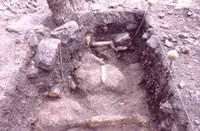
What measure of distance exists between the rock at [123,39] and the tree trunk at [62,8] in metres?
0.71

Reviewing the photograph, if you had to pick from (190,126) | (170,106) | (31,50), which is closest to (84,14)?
(31,50)

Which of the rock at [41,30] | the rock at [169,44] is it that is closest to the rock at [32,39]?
the rock at [41,30]

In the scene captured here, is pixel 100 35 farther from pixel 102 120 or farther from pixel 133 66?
pixel 102 120

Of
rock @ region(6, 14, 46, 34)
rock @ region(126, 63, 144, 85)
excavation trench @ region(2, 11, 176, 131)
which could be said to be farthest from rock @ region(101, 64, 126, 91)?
rock @ region(6, 14, 46, 34)

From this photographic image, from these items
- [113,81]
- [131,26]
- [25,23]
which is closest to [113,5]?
[131,26]

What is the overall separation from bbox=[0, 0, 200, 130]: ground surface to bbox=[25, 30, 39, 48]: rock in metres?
0.07

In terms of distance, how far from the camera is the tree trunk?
8.28 feet

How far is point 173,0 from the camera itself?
125 inches

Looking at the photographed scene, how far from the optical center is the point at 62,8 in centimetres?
258

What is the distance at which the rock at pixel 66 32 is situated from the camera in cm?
239

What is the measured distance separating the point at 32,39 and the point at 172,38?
1631mm

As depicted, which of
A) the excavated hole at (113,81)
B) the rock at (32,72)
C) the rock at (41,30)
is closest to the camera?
the rock at (32,72)

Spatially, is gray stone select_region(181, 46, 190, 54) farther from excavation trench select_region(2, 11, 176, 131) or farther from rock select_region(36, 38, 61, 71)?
rock select_region(36, 38, 61, 71)

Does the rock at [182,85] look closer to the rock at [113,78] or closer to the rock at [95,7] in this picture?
the rock at [113,78]
